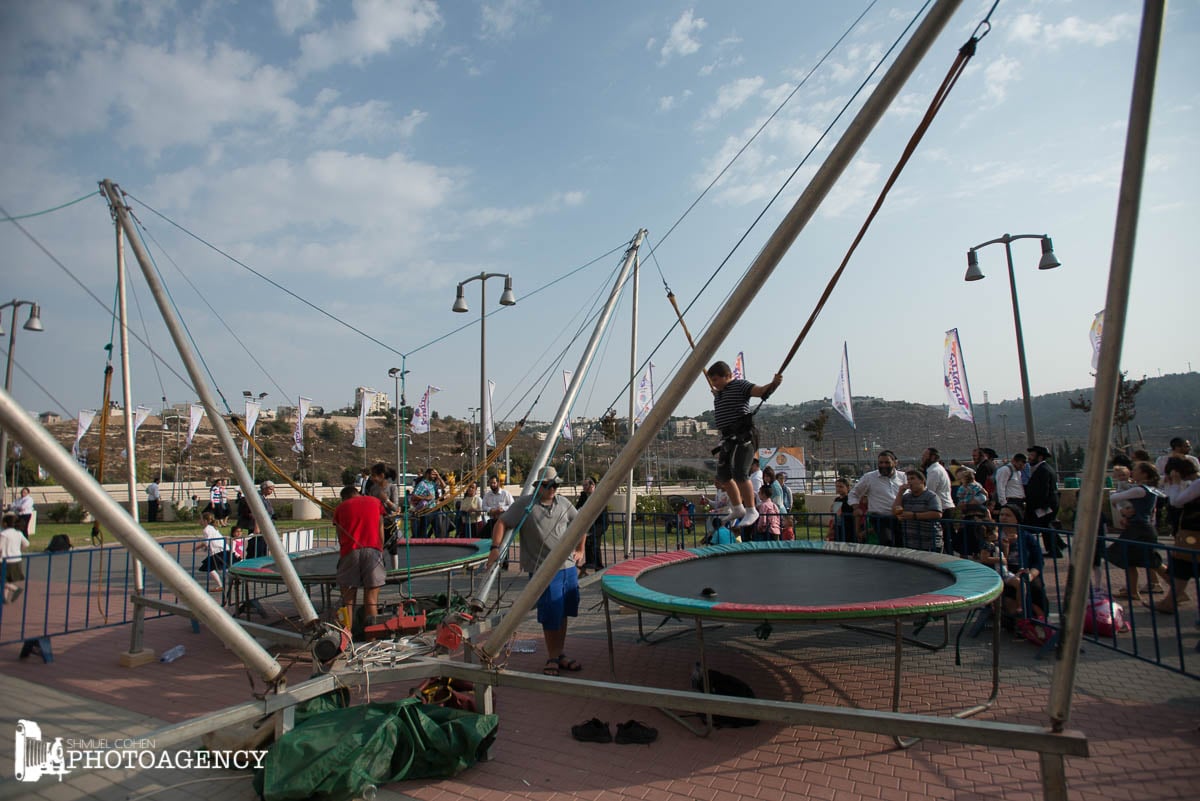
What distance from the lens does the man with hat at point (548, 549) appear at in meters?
4.93

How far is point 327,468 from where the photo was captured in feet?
195

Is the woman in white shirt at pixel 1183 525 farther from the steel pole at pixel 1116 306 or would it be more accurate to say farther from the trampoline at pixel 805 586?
the steel pole at pixel 1116 306

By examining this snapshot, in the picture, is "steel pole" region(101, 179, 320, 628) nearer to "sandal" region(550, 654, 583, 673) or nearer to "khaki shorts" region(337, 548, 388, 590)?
A: "khaki shorts" region(337, 548, 388, 590)

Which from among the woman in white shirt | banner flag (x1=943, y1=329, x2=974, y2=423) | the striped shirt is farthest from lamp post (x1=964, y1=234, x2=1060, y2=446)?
the striped shirt

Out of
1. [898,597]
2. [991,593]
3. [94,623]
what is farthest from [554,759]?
[94,623]

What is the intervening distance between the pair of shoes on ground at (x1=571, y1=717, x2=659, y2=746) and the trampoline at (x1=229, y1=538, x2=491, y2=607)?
6.60 ft

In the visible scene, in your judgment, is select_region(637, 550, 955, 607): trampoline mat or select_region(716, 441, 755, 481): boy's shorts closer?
select_region(637, 550, 955, 607): trampoline mat

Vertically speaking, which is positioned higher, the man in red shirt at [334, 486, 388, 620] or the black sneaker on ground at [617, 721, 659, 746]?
the man in red shirt at [334, 486, 388, 620]

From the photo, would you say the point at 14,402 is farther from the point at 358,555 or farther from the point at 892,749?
the point at 892,749

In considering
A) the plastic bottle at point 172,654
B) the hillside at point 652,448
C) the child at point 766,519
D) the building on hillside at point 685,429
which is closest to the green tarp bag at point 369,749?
the plastic bottle at point 172,654

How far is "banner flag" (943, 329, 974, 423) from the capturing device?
14.3 metres

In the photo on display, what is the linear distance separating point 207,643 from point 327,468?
5707 cm

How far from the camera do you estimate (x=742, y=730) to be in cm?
392

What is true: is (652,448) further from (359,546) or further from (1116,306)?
(1116,306)
